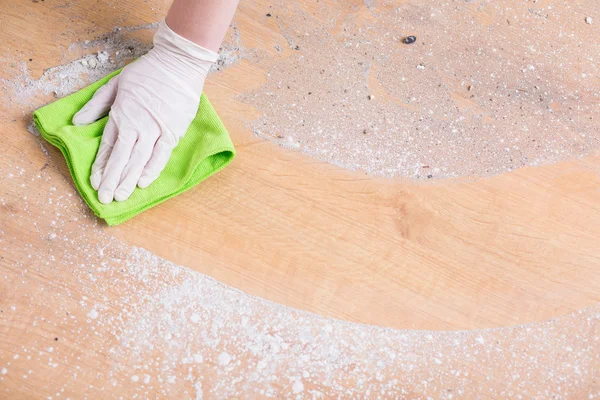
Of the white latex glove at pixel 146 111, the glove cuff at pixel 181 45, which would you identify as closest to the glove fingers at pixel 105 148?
the white latex glove at pixel 146 111

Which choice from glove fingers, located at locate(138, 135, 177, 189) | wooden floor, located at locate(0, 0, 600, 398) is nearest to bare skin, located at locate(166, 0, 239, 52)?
wooden floor, located at locate(0, 0, 600, 398)

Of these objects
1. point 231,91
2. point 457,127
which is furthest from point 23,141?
point 457,127

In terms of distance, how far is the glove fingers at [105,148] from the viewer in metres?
1.08

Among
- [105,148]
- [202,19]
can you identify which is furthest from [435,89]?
[105,148]

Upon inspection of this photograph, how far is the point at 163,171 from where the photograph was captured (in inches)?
44.3

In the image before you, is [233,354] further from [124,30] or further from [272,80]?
[124,30]

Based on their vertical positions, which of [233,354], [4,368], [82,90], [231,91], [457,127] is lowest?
[4,368]

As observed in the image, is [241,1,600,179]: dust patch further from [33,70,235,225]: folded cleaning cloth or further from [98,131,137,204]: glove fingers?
[98,131,137,204]: glove fingers

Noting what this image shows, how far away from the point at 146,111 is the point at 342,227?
499 mm

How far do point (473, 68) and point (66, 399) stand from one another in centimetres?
119

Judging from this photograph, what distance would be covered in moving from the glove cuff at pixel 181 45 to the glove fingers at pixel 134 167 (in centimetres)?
21

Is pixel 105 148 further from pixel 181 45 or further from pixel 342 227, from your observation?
pixel 342 227

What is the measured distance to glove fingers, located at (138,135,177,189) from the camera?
109 cm

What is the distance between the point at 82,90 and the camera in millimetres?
1151
